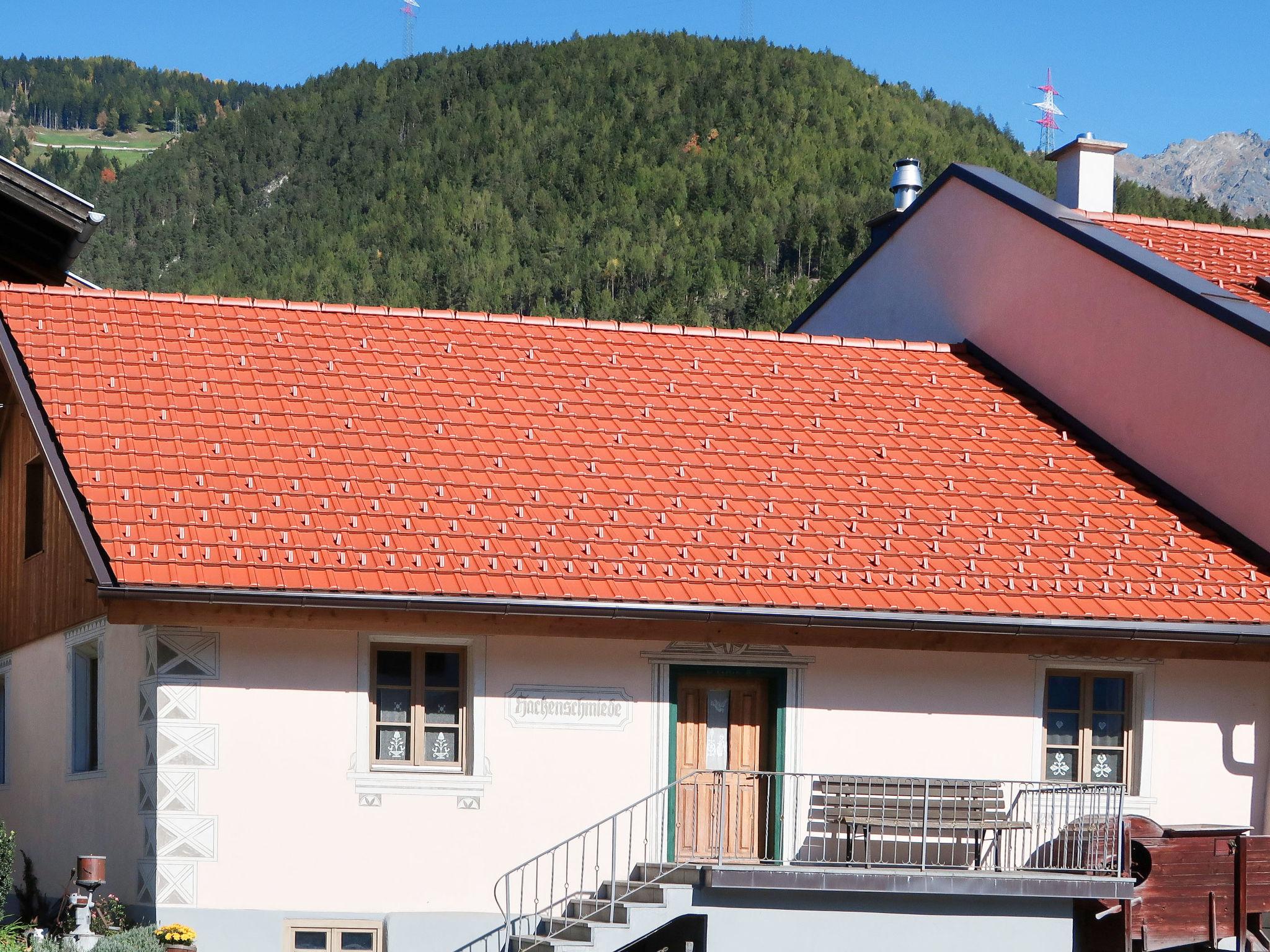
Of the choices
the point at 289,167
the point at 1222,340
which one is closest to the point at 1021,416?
the point at 1222,340

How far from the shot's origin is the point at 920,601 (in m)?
15.3

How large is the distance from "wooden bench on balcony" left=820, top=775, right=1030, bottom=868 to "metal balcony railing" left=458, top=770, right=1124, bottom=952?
14 mm

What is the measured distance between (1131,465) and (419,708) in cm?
815

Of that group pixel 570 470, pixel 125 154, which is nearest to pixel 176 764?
pixel 570 470

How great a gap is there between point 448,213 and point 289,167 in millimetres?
22947

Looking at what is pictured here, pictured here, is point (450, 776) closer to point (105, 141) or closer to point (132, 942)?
point (132, 942)

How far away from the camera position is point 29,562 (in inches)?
690

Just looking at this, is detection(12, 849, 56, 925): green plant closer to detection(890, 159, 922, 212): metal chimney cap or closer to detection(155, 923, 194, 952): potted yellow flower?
detection(155, 923, 194, 952): potted yellow flower

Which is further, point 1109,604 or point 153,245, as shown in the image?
point 153,245

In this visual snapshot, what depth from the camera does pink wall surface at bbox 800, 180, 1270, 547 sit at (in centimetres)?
1734

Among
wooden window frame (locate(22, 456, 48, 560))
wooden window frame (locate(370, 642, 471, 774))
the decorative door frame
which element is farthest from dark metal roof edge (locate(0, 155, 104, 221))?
the decorative door frame

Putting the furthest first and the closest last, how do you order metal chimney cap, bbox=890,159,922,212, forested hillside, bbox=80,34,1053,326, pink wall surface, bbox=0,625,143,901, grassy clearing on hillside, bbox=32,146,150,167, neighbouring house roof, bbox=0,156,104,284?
grassy clearing on hillside, bbox=32,146,150,167
forested hillside, bbox=80,34,1053,326
metal chimney cap, bbox=890,159,922,212
neighbouring house roof, bbox=0,156,104,284
pink wall surface, bbox=0,625,143,901

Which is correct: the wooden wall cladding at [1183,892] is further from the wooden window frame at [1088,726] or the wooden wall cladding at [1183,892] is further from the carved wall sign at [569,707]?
the carved wall sign at [569,707]

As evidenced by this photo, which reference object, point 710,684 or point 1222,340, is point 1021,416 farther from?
point 710,684
